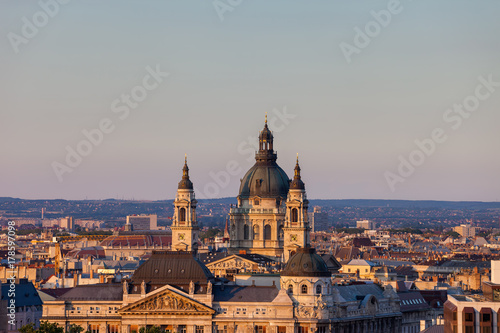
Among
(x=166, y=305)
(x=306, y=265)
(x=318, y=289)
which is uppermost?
(x=306, y=265)

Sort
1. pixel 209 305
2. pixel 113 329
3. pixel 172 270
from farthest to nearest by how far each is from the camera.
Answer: pixel 172 270 < pixel 113 329 < pixel 209 305

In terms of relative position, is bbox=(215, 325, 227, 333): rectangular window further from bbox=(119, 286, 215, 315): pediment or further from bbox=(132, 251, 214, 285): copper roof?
bbox=(132, 251, 214, 285): copper roof

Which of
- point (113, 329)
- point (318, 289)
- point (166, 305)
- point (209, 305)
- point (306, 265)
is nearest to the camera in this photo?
point (209, 305)

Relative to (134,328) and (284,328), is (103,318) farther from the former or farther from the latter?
(284,328)

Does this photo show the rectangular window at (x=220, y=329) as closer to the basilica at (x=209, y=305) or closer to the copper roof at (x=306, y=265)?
the basilica at (x=209, y=305)

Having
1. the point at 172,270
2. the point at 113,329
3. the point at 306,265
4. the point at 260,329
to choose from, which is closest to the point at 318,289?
the point at 306,265

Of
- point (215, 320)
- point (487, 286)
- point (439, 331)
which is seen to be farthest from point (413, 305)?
point (487, 286)

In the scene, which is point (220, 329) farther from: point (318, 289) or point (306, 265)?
point (306, 265)

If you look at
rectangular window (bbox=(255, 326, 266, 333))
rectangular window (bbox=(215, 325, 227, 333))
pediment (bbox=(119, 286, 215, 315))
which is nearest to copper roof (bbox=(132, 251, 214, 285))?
pediment (bbox=(119, 286, 215, 315))
